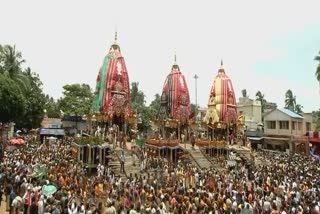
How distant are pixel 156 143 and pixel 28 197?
17805 millimetres

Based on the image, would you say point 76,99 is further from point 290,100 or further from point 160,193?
point 160,193

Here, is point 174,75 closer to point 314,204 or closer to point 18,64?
point 18,64

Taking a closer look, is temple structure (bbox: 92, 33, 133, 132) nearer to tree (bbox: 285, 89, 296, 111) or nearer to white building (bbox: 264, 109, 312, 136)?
white building (bbox: 264, 109, 312, 136)

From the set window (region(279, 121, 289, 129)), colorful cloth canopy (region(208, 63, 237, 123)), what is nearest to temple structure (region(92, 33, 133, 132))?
colorful cloth canopy (region(208, 63, 237, 123))

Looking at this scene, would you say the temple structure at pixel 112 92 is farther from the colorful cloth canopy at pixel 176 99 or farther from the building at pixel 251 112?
the building at pixel 251 112

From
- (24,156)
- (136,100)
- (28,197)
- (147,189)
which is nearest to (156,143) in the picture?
(24,156)

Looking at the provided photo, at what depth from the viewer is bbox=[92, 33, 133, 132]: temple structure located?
2872cm

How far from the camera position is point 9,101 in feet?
113

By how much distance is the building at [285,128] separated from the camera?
4491cm

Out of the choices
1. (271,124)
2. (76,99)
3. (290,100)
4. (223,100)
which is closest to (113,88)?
(223,100)

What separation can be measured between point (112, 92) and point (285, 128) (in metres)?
26.3

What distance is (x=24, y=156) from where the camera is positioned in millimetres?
23125

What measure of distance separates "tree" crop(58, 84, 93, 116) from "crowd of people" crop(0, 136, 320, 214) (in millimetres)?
32068

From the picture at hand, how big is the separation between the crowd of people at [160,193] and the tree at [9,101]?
41.6ft
